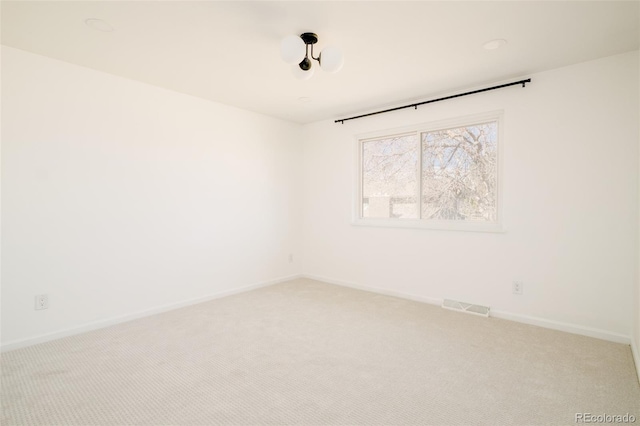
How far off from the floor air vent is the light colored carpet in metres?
0.12

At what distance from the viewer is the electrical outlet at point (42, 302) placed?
2.73 m

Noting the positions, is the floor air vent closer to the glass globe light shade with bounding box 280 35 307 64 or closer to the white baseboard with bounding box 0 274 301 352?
the white baseboard with bounding box 0 274 301 352

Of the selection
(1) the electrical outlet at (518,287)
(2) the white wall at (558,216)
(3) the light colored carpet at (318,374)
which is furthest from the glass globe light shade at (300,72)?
A: (1) the electrical outlet at (518,287)

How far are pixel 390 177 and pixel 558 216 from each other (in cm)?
185

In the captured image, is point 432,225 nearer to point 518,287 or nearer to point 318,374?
point 518,287

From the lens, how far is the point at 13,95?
8.51 feet

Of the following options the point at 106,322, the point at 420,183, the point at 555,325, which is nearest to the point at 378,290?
the point at 420,183

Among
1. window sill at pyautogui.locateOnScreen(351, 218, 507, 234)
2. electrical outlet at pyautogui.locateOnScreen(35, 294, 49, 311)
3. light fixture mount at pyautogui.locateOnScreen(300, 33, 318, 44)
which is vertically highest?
light fixture mount at pyautogui.locateOnScreen(300, 33, 318, 44)

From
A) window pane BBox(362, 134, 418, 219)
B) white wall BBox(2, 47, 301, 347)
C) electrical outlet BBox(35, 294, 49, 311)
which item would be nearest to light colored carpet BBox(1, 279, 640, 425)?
electrical outlet BBox(35, 294, 49, 311)

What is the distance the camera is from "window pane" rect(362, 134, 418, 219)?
4.06 meters

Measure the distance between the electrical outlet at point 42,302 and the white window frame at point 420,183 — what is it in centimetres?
329

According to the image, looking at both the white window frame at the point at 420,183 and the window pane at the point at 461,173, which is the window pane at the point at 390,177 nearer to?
the white window frame at the point at 420,183

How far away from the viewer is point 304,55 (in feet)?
7.38

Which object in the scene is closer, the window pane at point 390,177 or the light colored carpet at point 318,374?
the light colored carpet at point 318,374
